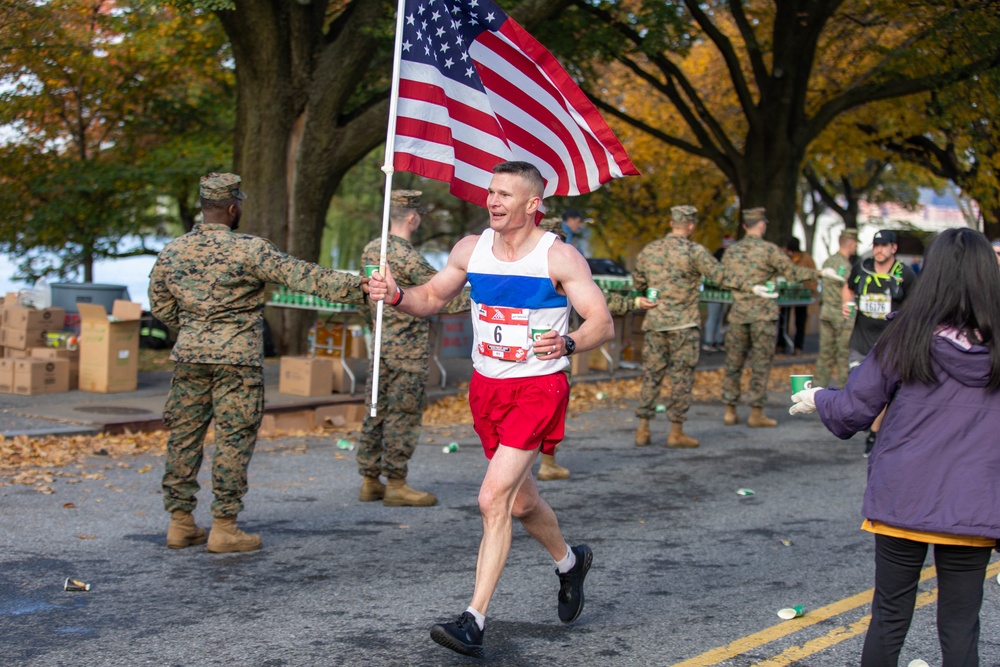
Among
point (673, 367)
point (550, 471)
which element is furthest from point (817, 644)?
point (673, 367)

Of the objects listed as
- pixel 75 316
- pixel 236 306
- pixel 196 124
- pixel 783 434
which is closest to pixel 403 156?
pixel 236 306

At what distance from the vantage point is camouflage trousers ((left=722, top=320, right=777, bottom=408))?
12664 millimetres

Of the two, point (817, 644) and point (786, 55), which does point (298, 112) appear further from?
point (817, 644)

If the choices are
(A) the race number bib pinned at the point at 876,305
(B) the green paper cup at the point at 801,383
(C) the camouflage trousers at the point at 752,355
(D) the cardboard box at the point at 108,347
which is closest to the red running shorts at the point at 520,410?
(B) the green paper cup at the point at 801,383

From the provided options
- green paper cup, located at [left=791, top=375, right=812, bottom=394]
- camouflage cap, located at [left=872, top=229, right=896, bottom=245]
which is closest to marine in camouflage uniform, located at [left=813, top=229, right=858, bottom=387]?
camouflage cap, located at [left=872, top=229, right=896, bottom=245]

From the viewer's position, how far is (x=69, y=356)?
12906 millimetres

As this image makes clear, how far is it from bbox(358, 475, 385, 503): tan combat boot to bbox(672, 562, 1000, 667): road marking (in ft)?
11.8

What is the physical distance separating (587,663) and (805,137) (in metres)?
18.1

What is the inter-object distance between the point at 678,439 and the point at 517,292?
631 centimetres

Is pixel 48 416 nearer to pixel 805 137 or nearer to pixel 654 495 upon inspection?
pixel 654 495

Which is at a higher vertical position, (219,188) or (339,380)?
(219,188)

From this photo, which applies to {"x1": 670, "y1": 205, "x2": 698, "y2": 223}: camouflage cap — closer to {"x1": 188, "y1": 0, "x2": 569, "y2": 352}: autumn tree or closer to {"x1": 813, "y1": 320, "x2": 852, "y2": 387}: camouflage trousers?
{"x1": 813, "y1": 320, "x2": 852, "y2": 387}: camouflage trousers

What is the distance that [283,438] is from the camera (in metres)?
11.2

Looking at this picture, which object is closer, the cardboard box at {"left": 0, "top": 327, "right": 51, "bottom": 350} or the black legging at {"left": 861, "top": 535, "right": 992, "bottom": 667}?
the black legging at {"left": 861, "top": 535, "right": 992, "bottom": 667}
